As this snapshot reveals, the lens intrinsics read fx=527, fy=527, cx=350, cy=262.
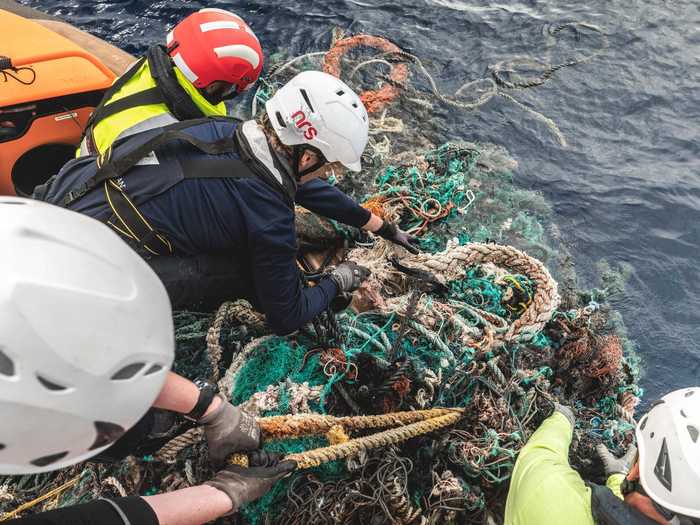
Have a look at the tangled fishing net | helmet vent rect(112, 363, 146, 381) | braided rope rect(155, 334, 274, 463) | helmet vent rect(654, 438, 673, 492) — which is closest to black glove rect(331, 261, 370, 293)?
the tangled fishing net

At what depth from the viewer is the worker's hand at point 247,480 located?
96.4 inches

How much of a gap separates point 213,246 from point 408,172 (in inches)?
96.1

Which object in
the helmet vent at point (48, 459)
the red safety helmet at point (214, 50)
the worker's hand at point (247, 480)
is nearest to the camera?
the helmet vent at point (48, 459)

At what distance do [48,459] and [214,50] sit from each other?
109 inches

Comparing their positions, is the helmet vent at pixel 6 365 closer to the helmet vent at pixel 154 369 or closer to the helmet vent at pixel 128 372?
the helmet vent at pixel 128 372

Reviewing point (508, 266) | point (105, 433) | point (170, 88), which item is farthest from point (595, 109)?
point (105, 433)

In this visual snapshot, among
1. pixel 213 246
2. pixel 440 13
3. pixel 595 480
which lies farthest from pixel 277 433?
pixel 440 13

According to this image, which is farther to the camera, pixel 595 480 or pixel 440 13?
pixel 440 13

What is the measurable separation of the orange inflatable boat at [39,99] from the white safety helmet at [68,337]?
8.49ft

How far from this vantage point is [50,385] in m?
1.61

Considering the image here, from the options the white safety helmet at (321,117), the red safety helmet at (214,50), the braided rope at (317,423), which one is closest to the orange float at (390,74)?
the red safety helmet at (214,50)

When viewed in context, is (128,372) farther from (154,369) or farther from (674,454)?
(674,454)

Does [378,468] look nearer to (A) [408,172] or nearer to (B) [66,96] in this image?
(A) [408,172]

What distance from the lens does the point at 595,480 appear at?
10.7 feet
